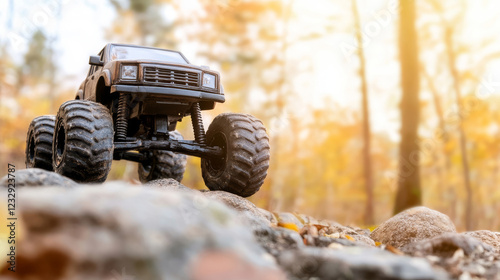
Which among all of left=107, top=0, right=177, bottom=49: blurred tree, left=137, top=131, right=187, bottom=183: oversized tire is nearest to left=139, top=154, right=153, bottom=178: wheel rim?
left=137, top=131, right=187, bottom=183: oversized tire

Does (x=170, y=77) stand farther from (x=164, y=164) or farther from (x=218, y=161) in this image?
(x=164, y=164)

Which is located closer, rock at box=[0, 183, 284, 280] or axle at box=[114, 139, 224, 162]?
rock at box=[0, 183, 284, 280]

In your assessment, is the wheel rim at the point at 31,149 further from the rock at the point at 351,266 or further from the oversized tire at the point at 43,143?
the rock at the point at 351,266

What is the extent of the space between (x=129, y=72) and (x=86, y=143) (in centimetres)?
97

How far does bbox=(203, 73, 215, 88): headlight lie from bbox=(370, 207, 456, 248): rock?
2.50 metres

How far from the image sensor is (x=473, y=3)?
1558 centimetres

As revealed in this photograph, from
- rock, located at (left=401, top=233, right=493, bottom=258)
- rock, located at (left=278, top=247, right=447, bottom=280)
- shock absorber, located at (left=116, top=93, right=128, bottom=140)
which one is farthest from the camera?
shock absorber, located at (left=116, top=93, right=128, bottom=140)

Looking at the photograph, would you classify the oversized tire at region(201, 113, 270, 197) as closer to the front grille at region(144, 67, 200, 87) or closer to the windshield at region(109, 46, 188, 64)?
the front grille at region(144, 67, 200, 87)

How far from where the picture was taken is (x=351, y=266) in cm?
212

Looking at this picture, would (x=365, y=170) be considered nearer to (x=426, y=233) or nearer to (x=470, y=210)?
(x=470, y=210)

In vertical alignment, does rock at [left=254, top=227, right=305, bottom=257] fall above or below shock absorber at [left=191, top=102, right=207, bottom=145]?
below

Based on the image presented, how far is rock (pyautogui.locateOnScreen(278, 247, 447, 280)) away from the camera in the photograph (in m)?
2.06

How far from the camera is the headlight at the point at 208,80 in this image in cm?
493

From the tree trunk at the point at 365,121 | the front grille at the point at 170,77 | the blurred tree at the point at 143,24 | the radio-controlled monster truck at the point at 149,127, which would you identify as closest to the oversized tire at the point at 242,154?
the radio-controlled monster truck at the point at 149,127
